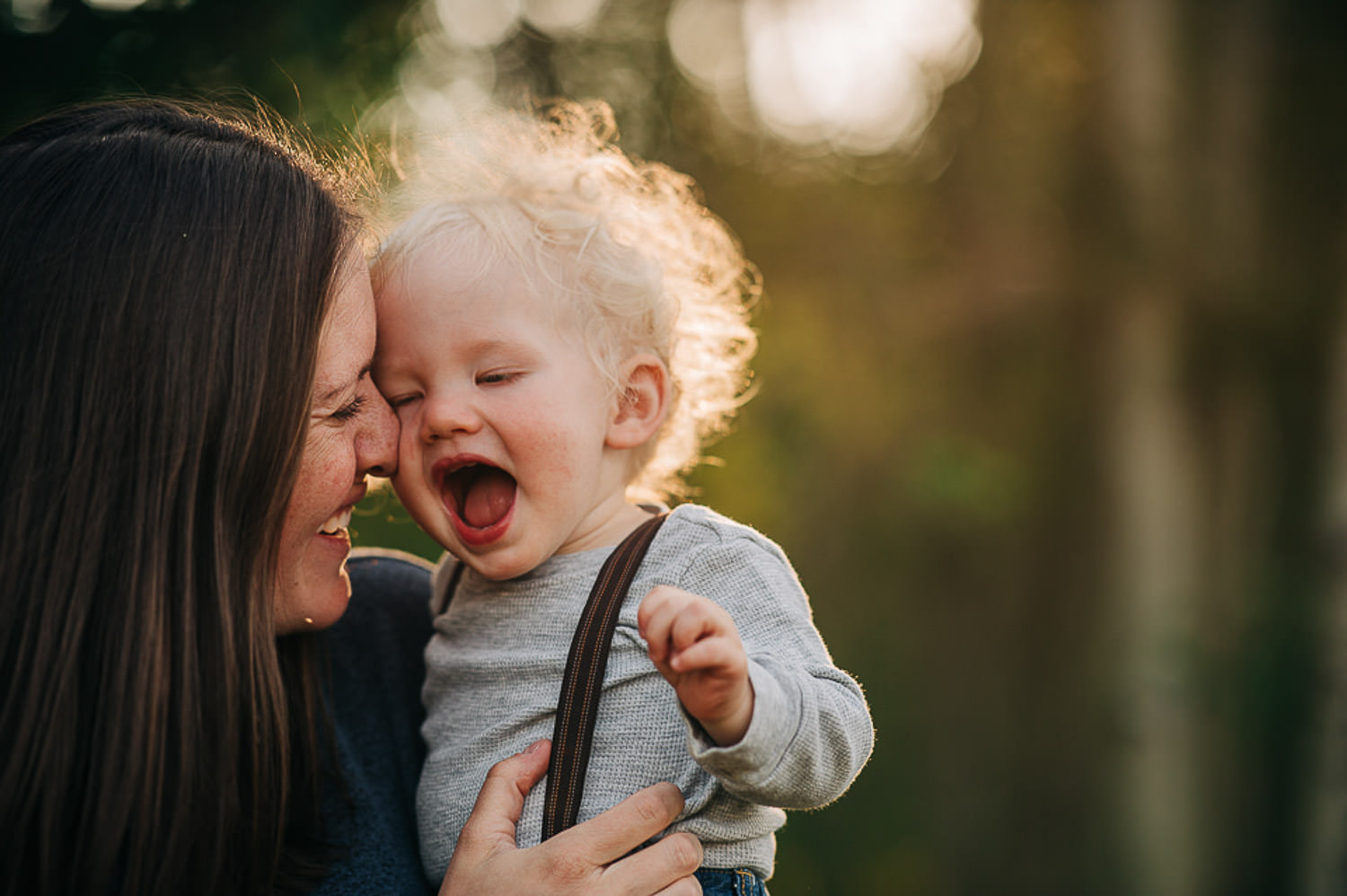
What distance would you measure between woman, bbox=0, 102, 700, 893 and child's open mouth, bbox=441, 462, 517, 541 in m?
0.22

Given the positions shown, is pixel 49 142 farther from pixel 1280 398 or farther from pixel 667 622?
pixel 1280 398

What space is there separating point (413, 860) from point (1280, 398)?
525cm

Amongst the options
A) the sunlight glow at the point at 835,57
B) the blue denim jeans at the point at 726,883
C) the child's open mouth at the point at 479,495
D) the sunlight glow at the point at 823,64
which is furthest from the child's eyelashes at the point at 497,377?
the sunlight glow at the point at 835,57

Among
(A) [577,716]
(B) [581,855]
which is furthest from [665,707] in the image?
(B) [581,855]

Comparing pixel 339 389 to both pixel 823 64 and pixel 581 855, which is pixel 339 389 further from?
pixel 823 64

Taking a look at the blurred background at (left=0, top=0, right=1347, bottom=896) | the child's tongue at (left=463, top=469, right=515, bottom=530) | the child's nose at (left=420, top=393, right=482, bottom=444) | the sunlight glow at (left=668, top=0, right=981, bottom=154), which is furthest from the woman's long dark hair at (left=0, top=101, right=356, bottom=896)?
the sunlight glow at (left=668, top=0, right=981, bottom=154)

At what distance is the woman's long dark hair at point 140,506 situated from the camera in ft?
4.00

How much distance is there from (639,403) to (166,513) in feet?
2.63

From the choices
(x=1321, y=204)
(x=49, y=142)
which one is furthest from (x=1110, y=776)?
(x=49, y=142)

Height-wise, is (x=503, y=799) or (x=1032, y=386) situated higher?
(x=1032, y=386)

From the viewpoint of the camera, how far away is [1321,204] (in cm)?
489

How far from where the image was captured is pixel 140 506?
1.28 meters

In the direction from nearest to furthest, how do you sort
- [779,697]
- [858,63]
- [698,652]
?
[698,652] < [779,697] < [858,63]

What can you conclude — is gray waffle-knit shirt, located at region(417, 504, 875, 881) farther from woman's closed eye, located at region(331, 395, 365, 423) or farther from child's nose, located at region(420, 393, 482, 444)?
woman's closed eye, located at region(331, 395, 365, 423)
